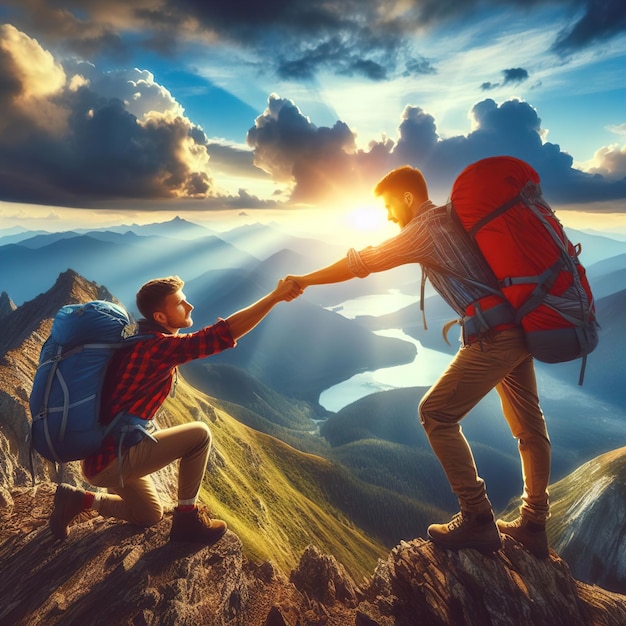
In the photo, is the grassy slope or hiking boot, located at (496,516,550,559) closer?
hiking boot, located at (496,516,550,559)

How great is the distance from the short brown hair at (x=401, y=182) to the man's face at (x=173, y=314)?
3.75m

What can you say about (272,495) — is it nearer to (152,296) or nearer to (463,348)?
(152,296)

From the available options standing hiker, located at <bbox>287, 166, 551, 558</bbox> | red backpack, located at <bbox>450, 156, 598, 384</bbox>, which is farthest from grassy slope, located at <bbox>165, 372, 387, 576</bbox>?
red backpack, located at <bbox>450, 156, 598, 384</bbox>

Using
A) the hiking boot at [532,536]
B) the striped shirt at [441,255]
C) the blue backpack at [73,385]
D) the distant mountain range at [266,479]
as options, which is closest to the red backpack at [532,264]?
the striped shirt at [441,255]

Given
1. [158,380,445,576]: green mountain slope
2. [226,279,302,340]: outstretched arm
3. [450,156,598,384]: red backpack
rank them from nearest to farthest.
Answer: [450,156,598,384]: red backpack
[226,279,302,340]: outstretched arm
[158,380,445,576]: green mountain slope

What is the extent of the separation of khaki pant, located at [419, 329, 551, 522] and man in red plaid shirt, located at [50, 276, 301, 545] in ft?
9.62

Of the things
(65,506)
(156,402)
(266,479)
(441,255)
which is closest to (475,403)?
(441,255)

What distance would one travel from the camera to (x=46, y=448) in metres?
5.05

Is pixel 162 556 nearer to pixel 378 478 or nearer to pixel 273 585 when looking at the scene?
pixel 273 585

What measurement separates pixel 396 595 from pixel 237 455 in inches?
3324

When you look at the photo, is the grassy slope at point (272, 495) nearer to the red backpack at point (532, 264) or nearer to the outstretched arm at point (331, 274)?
the outstretched arm at point (331, 274)

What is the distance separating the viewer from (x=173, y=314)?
588cm

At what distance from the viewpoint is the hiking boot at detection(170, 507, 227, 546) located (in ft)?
22.8

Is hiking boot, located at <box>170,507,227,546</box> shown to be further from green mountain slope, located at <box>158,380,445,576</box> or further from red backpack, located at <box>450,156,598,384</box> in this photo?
green mountain slope, located at <box>158,380,445,576</box>
